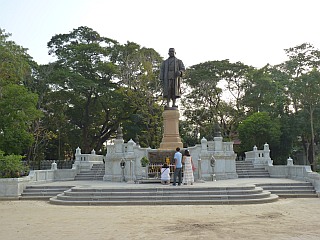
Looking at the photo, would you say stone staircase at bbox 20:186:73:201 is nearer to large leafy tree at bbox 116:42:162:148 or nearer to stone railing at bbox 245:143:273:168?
stone railing at bbox 245:143:273:168

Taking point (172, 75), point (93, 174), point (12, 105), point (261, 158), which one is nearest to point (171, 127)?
point (172, 75)

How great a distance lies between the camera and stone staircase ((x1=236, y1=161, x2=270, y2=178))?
78.9ft

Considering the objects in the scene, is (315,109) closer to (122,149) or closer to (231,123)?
(231,123)

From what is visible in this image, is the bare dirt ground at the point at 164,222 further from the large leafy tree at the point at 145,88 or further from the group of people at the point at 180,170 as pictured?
the large leafy tree at the point at 145,88

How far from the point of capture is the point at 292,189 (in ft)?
56.1

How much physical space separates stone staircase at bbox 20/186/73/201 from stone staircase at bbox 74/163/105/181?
6014 millimetres

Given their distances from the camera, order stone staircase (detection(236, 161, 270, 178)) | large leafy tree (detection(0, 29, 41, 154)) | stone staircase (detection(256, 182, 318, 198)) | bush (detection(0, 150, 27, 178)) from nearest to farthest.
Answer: stone staircase (detection(256, 182, 318, 198))
bush (detection(0, 150, 27, 178))
stone staircase (detection(236, 161, 270, 178))
large leafy tree (detection(0, 29, 41, 154))

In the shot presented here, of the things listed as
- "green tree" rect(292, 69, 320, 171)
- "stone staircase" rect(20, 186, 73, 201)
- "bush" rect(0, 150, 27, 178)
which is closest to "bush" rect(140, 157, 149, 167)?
"stone staircase" rect(20, 186, 73, 201)

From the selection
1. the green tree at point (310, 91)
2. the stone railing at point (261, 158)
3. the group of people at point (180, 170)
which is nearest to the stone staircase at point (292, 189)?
the group of people at point (180, 170)

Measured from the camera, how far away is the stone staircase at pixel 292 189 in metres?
16.5

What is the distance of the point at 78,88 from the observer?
115 ft

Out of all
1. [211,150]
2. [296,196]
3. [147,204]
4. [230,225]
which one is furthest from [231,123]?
[230,225]

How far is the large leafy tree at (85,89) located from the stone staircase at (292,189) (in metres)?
19.9

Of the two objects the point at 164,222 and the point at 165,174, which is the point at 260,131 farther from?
the point at 164,222
